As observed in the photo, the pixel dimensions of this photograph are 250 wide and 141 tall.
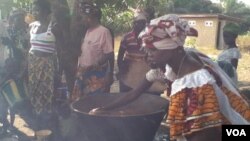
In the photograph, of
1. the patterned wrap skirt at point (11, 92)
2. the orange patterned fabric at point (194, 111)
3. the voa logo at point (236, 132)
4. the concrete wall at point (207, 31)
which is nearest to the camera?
the orange patterned fabric at point (194, 111)

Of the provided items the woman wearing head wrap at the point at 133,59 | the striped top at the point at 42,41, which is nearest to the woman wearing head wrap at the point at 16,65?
the striped top at the point at 42,41

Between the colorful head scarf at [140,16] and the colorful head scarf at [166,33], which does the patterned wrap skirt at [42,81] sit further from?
the colorful head scarf at [166,33]

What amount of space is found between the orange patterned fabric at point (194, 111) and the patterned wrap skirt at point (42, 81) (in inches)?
110

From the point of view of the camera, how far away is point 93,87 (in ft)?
14.4

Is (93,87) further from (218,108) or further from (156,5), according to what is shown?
(156,5)

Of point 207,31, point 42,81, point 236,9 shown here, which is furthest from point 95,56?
point 236,9

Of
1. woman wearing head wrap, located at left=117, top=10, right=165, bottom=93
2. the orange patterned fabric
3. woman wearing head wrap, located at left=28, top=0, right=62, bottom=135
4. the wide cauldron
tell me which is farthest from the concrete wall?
the orange patterned fabric

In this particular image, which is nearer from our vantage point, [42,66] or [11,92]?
[42,66]

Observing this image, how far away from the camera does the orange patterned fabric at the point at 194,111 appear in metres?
1.98

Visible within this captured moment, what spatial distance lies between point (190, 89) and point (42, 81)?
293 cm

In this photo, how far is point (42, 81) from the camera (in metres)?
4.61

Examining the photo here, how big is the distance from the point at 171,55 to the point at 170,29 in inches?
6.1

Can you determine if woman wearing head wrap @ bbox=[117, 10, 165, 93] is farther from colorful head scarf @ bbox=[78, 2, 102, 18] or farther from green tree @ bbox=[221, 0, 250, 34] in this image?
green tree @ bbox=[221, 0, 250, 34]

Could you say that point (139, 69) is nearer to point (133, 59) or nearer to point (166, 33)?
point (133, 59)
